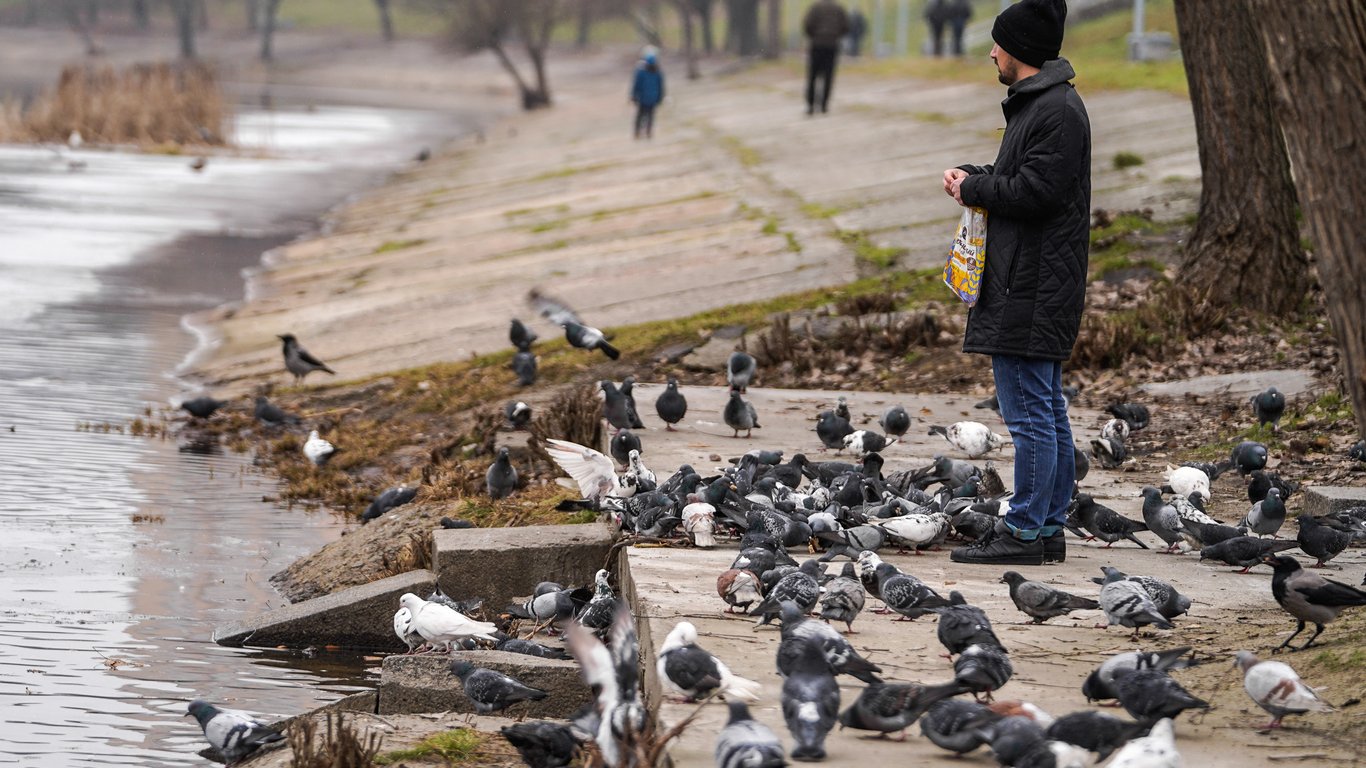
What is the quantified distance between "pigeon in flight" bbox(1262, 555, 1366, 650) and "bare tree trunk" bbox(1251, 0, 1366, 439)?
116 centimetres

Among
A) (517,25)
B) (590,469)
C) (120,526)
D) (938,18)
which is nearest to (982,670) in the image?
(590,469)

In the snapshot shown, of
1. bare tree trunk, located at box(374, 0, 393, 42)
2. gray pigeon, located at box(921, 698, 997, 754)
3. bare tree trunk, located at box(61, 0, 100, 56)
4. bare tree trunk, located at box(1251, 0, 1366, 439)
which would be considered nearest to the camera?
bare tree trunk, located at box(1251, 0, 1366, 439)

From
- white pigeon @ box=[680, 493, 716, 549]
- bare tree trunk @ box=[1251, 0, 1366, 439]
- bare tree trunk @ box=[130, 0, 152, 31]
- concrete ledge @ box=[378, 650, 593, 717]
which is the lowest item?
concrete ledge @ box=[378, 650, 593, 717]

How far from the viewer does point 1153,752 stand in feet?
15.5

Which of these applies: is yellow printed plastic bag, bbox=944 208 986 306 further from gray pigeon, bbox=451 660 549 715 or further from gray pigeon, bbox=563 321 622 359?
gray pigeon, bbox=563 321 622 359

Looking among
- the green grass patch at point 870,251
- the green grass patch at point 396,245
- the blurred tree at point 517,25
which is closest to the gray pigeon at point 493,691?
the green grass patch at point 870,251

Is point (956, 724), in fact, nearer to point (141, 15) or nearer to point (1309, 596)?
point (1309, 596)

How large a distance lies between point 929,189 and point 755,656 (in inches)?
595

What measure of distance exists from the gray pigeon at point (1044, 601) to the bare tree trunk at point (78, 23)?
9316cm

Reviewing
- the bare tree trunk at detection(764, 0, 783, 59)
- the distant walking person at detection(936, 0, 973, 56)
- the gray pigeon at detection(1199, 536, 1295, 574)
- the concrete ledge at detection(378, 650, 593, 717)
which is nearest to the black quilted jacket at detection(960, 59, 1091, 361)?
the gray pigeon at detection(1199, 536, 1295, 574)

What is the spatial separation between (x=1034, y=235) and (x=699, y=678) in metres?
2.76

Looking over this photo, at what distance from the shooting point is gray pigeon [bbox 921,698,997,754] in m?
5.04

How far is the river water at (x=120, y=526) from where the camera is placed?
728cm

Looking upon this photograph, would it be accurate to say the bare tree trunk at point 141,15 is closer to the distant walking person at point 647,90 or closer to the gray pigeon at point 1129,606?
the distant walking person at point 647,90
